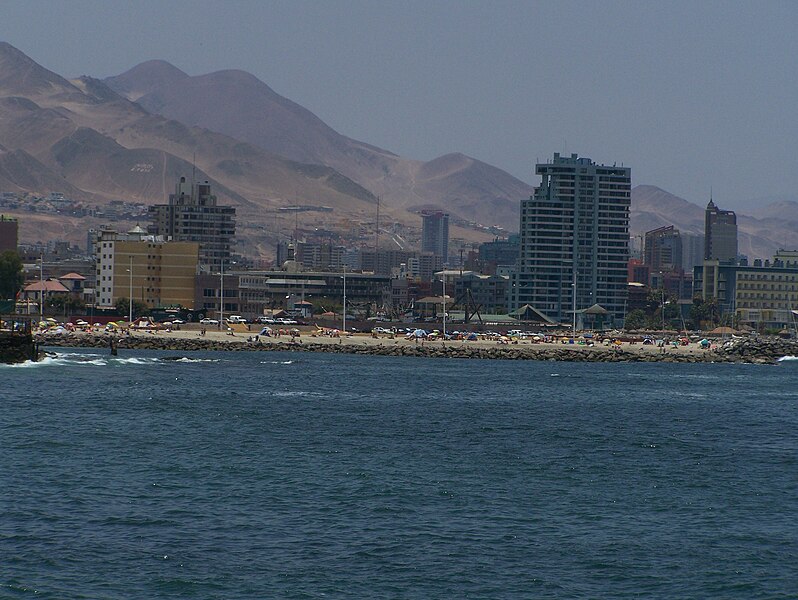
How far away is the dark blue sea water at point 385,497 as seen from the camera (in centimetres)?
3572

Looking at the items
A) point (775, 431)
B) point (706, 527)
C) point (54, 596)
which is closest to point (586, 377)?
point (775, 431)

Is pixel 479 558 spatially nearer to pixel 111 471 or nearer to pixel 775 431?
pixel 111 471

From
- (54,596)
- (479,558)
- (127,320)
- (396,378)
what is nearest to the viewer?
A: (54,596)

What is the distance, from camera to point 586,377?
12400cm

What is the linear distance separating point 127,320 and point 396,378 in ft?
295

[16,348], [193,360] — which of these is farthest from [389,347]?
[16,348]

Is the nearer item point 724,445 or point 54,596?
point 54,596

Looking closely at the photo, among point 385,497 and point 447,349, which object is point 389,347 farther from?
point 385,497

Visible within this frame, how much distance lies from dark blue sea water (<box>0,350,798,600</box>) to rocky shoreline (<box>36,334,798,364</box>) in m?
64.9

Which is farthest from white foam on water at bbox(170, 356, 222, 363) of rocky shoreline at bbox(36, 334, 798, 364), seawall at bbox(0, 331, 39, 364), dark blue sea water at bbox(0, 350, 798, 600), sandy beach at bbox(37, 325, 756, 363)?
dark blue sea water at bbox(0, 350, 798, 600)

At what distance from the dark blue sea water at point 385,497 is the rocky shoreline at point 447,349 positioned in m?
64.9

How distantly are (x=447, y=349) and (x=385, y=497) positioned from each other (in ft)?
378

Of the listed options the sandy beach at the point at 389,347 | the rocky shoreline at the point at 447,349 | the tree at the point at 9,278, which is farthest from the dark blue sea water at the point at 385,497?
the tree at the point at 9,278

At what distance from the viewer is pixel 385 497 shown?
46.6 metres
